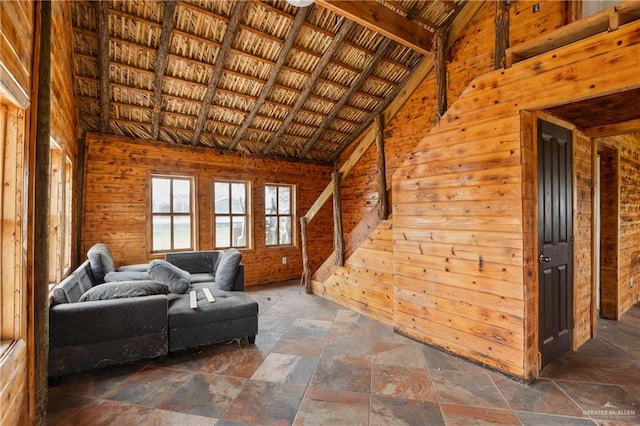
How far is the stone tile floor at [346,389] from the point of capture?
1.97 meters

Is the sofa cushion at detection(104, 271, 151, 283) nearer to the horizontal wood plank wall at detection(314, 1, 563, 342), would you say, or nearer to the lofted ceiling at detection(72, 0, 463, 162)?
the lofted ceiling at detection(72, 0, 463, 162)

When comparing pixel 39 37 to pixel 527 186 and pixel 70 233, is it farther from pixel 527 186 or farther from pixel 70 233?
pixel 527 186

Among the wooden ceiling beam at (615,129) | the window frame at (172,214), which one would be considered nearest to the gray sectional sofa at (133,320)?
the window frame at (172,214)

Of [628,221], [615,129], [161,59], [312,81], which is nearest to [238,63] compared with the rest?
[161,59]

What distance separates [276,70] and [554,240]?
4131 mm

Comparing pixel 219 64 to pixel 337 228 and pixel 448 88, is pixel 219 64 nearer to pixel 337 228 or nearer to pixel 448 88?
pixel 337 228

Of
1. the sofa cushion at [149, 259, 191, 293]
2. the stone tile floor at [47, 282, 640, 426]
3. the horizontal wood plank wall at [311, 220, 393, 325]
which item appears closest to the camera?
the stone tile floor at [47, 282, 640, 426]

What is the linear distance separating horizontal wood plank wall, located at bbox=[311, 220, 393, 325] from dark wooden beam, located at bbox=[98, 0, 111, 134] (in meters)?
4.09

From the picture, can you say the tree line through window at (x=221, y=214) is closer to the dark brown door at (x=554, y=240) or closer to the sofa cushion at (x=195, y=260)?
the sofa cushion at (x=195, y=260)

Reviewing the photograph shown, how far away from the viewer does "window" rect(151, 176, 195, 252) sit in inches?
198

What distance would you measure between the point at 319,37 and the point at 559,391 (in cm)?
485

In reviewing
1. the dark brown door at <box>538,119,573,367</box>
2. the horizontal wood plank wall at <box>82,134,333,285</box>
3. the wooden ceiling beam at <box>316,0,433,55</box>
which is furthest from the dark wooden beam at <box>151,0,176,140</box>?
the dark brown door at <box>538,119,573,367</box>

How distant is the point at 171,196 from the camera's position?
17.1 ft

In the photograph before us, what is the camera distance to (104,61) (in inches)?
144
